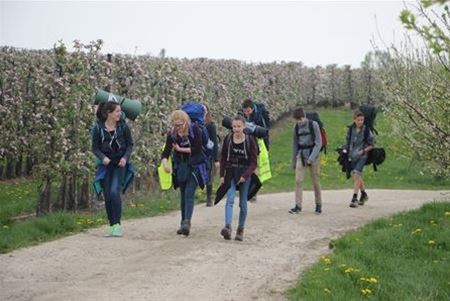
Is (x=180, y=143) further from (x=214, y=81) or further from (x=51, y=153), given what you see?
(x=214, y=81)

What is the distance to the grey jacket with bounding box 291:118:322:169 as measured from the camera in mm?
12039

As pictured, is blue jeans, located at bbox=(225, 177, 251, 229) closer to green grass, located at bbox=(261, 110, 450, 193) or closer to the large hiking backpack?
the large hiking backpack

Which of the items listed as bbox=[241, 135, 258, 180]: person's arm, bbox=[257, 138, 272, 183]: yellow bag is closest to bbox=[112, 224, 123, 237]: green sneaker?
bbox=[241, 135, 258, 180]: person's arm

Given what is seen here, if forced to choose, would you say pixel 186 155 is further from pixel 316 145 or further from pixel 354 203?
pixel 354 203

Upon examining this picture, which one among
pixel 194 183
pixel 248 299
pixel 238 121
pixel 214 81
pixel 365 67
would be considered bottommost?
pixel 248 299

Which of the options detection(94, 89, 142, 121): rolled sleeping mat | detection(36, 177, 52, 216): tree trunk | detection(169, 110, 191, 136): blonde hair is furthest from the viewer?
detection(36, 177, 52, 216): tree trunk

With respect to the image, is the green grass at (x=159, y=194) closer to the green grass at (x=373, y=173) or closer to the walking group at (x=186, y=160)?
the green grass at (x=373, y=173)

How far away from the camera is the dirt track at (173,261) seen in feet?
22.6

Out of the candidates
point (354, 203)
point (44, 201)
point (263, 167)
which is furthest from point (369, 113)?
point (44, 201)

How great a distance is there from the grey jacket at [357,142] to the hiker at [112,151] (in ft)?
16.8

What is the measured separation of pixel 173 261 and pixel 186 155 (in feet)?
7.01

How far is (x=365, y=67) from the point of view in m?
44.8

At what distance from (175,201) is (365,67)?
112ft

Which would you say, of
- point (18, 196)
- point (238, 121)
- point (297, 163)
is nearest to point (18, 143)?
point (18, 196)
